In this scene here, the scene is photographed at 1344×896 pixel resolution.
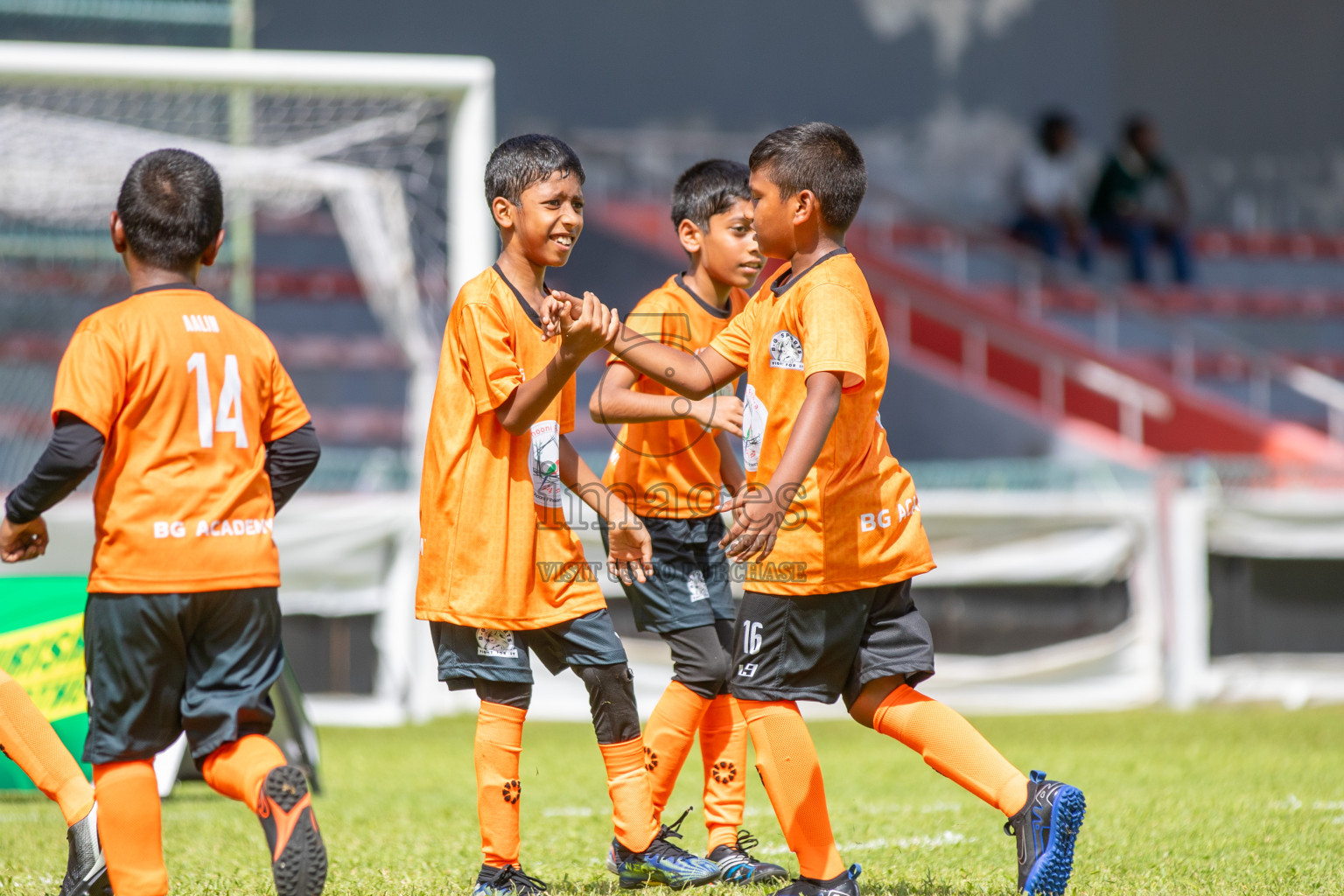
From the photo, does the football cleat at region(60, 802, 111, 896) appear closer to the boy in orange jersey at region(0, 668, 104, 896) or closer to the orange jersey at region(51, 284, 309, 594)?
the boy in orange jersey at region(0, 668, 104, 896)

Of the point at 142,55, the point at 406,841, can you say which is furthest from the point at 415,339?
the point at 406,841

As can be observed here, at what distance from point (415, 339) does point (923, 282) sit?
5.58 m

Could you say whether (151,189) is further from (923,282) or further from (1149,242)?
(1149,242)

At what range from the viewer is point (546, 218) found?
3.36 metres

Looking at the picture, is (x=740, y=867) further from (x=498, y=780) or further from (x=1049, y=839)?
(x=1049, y=839)

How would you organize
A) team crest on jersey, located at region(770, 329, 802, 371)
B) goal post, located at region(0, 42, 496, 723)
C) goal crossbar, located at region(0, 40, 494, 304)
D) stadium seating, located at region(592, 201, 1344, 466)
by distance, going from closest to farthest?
team crest on jersey, located at region(770, 329, 802, 371)
goal post, located at region(0, 42, 496, 723)
goal crossbar, located at region(0, 40, 494, 304)
stadium seating, located at region(592, 201, 1344, 466)

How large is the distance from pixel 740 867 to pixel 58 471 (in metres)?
1.84

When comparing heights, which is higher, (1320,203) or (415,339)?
(1320,203)

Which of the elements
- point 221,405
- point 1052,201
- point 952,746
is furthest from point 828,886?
point 1052,201

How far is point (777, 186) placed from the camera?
3.20 metres

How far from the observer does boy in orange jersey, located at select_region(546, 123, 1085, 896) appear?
118 inches

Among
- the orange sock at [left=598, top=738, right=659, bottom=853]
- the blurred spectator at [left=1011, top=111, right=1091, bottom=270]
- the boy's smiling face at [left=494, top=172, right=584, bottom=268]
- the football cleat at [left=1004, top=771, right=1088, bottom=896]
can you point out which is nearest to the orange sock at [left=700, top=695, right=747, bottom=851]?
the orange sock at [left=598, top=738, right=659, bottom=853]

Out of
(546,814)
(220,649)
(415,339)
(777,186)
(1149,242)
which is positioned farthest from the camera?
(1149,242)

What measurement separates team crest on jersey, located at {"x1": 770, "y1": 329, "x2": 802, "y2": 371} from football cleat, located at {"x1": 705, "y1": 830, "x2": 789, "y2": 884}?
126 cm
